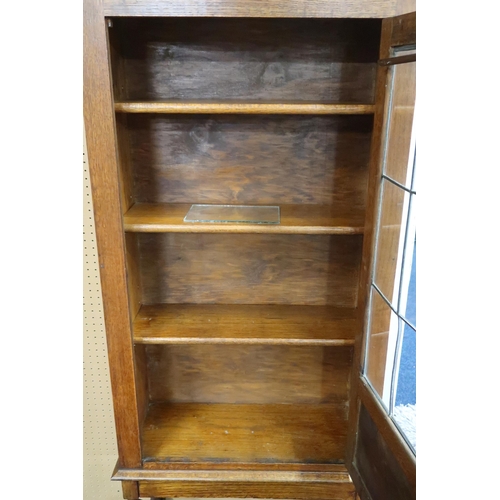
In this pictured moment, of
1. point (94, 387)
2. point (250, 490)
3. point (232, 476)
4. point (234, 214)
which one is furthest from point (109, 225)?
point (250, 490)

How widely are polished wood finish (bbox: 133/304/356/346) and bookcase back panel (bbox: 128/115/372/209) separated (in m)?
0.41

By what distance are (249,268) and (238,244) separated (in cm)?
10

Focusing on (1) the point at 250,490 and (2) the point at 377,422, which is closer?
(2) the point at 377,422

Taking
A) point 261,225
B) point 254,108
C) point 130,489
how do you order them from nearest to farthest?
point 254,108
point 261,225
point 130,489

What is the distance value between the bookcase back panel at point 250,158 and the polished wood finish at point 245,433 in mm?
845

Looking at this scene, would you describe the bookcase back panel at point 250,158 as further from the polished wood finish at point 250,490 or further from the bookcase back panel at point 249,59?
the polished wood finish at point 250,490

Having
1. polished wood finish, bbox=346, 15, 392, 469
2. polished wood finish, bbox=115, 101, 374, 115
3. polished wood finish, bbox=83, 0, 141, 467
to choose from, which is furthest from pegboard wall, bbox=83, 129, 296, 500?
polished wood finish, bbox=346, 15, 392, 469

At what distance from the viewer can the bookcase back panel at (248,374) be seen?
1.85 m

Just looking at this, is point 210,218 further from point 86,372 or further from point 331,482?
point 331,482

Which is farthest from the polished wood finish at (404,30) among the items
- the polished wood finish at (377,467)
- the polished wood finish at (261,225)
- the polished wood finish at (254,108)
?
the polished wood finish at (377,467)

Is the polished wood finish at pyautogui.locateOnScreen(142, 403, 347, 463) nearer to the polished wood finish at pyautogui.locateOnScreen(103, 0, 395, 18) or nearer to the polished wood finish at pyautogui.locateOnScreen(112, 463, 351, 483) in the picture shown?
the polished wood finish at pyautogui.locateOnScreen(112, 463, 351, 483)

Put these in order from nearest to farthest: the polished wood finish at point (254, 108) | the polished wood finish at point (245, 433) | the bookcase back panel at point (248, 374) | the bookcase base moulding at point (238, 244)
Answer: the polished wood finish at point (254, 108)
the bookcase base moulding at point (238, 244)
the polished wood finish at point (245, 433)
the bookcase back panel at point (248, 374)

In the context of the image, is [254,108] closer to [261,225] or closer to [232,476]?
[261,225]

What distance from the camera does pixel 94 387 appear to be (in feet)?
6.23
